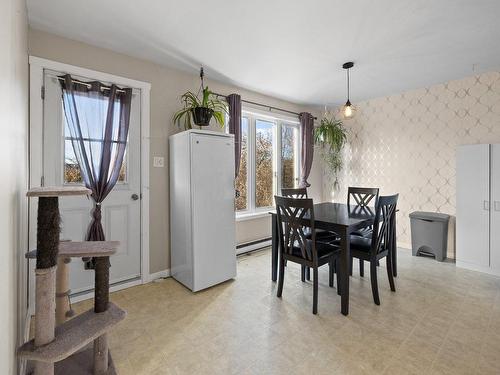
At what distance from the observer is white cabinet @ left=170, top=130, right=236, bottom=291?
262 centimetres

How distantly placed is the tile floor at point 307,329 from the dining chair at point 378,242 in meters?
0.30

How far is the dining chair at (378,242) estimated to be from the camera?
93.1 inches

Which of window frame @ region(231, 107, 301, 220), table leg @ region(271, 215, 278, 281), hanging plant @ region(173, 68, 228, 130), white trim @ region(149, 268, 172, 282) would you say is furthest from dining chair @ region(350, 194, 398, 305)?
white trim @ region(149, 268, 172, 282)

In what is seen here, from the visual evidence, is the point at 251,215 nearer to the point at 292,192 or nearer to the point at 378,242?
the point at 292,192

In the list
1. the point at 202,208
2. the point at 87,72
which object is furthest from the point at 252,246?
the point at 87,72

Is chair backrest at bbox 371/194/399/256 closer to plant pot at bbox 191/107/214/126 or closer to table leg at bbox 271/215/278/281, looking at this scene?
table leg at bbox 271/215/278/281

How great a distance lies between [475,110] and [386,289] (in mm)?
2714

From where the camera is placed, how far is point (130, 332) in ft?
6.56

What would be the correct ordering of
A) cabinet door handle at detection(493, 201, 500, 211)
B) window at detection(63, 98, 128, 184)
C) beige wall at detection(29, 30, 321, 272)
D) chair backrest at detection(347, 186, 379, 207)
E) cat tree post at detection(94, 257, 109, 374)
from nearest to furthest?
1. cat tree post at detection(94, 257, 109, 374)
2. window at detection(63, 98, 128, 184)
3. beige wall at detection(29, 30, 321, 272)
4. cabinet door handle at detection(493, 201, 500, 211)
5. chair backrest at detection(347, 186, 379, 207)

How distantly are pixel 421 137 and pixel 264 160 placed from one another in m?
2.40

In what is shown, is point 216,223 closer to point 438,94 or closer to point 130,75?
point 130,75

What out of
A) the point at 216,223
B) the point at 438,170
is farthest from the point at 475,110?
the point at 216,223

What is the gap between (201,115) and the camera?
113 inches

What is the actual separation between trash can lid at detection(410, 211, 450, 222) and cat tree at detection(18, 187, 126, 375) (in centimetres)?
382
